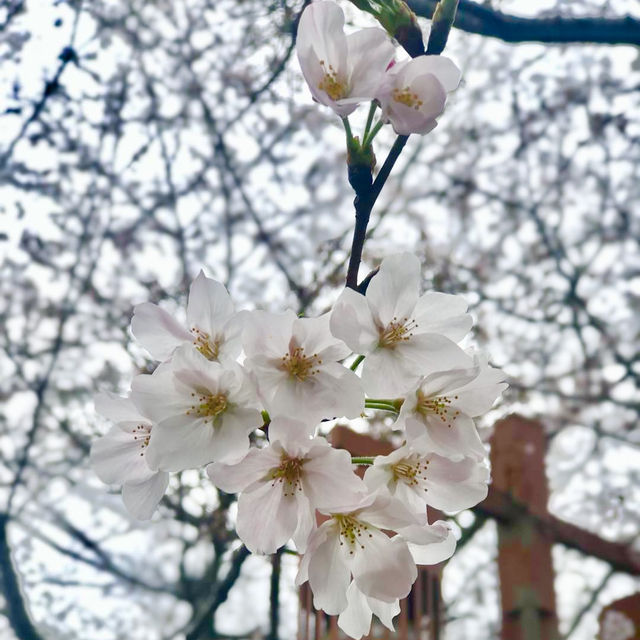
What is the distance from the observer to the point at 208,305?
2.70 feet

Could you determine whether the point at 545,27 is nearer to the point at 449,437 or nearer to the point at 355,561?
the point at 449,437

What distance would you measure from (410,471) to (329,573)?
0.47 feet

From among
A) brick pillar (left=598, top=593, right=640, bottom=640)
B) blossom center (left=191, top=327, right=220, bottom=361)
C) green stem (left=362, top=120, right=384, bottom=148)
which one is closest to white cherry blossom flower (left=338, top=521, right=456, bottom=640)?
blossom center (left=191, top=327, right=220, bottom=361)

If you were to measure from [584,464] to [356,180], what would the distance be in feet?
20.5

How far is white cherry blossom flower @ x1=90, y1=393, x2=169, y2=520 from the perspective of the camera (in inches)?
31.7

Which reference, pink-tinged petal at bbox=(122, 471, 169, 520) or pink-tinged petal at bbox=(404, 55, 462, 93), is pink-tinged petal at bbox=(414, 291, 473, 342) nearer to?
pink-tinged petal at bbox=(404, 55, 462, 93)

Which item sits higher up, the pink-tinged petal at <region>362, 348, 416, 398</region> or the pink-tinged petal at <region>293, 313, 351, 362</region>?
the pink-tinged petal at <region>293, 313, 351, 362</region>

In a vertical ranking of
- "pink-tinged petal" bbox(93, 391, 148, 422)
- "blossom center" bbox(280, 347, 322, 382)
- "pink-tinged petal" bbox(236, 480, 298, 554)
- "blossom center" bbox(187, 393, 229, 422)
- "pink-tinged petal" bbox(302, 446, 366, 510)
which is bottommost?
"pink-tinged petal" bbox(236, 480, 298, 554)

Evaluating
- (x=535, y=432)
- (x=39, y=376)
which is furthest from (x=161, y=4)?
(x=535, y=432)

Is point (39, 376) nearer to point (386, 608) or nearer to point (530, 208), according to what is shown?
point (530, 208)

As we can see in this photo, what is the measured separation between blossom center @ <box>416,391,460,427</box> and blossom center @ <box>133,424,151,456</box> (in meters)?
0.34

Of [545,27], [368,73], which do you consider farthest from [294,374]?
[545,27]

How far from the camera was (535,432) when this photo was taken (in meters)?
2.57

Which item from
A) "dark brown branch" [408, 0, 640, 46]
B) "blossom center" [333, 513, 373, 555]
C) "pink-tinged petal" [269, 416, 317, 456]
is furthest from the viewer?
"dark brown branch" [408, 0, 640, 46]
